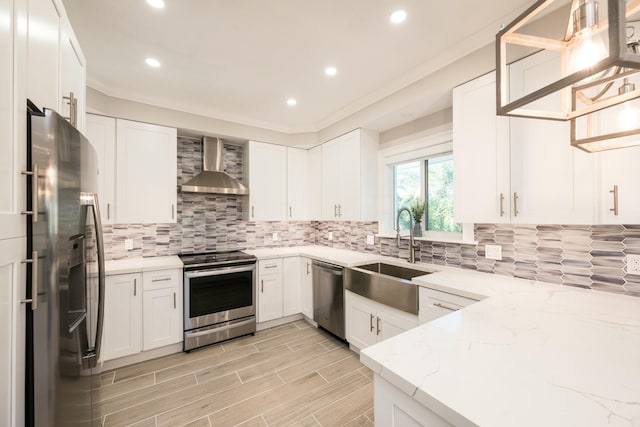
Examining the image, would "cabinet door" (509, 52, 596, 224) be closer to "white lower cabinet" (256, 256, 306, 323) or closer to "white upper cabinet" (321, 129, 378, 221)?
"white upper cabinet" (321, 129, 378, 221)

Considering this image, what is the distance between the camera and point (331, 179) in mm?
3531

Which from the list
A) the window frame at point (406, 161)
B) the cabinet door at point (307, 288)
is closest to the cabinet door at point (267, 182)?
the cabinet door at point (307, 288)

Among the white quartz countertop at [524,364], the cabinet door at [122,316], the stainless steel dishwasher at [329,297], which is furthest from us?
the stainless steel dishwasher at [329,297]

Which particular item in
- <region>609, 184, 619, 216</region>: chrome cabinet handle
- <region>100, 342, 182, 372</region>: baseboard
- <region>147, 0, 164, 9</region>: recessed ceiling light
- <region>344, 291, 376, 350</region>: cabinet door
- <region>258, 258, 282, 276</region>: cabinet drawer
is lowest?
<region>100, 342, 182, 372</region>: baseboard

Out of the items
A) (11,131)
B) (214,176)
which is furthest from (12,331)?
(214,176)

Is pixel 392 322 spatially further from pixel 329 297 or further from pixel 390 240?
pixel 390 240

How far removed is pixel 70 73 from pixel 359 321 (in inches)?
112

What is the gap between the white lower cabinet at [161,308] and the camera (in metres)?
2.55

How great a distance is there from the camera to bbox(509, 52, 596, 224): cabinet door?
150 cm

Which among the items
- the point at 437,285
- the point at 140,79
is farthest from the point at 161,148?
the point at 437,285

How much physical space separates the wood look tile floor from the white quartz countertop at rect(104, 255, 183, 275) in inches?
37.0

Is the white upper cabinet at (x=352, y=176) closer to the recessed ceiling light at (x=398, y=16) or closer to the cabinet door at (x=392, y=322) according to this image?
the cabinet door at (x=392, y=322)

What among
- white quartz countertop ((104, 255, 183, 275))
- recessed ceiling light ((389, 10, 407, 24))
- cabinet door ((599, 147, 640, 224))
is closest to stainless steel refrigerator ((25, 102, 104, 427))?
white quartz countertop ((104, 255, 183, 275))

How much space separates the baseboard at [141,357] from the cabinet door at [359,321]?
1.84m
